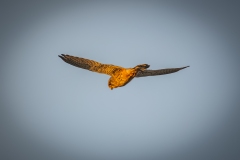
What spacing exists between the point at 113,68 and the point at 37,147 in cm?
1216

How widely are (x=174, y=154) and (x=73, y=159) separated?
17.5 ft

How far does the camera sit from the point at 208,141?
17.8 metres

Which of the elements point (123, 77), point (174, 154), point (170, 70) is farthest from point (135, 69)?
point (174, 154)

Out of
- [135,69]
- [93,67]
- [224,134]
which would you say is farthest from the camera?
[224,134]

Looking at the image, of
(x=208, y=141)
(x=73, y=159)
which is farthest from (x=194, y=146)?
(x=73, y=159)

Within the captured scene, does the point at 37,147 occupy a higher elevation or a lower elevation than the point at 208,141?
lower

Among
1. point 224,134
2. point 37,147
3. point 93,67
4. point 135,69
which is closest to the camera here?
point 135,69

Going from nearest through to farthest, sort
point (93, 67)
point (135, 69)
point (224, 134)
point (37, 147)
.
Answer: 1. point (135, 69)
2. point (93, 67)
3. point (37, 147)
4. point (224, 134)

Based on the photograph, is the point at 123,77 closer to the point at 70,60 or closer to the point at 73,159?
the point at 70,60

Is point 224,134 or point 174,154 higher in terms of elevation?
point 224,134

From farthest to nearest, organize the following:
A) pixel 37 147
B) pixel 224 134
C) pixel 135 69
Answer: pixel 224 134, pixel 37 147, pixel 135 69

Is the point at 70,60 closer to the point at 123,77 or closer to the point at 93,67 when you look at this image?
the point at 93,67

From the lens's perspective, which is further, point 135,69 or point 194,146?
point 194,146

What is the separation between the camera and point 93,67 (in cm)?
491
